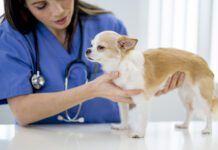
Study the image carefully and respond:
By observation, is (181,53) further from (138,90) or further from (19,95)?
(19,95)

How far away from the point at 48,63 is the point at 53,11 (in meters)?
0.17

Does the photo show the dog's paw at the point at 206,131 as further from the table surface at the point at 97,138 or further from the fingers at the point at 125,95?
the fingers at the point at 125,95

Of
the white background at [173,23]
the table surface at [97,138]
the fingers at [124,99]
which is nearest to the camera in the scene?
the table surface at [97,138]

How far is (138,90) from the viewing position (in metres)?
1.01

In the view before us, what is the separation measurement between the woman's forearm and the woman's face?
24cm

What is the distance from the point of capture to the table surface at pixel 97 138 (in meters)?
0.93

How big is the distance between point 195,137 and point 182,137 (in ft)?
0.13

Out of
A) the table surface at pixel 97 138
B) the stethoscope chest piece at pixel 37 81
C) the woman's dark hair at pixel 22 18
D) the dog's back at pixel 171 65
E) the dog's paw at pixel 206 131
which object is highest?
the woman's dark hair at pixel 22 18

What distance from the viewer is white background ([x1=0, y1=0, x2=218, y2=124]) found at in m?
2.00

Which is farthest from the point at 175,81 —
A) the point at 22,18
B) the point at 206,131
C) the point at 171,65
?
the point at 22,18

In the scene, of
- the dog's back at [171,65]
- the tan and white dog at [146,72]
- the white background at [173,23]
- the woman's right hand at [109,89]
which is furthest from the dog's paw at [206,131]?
the white background at [173,23]

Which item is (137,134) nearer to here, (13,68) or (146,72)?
(146,72)

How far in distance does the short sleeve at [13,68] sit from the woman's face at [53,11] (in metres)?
0.10

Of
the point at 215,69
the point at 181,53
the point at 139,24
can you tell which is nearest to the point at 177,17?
the point at 139,24
